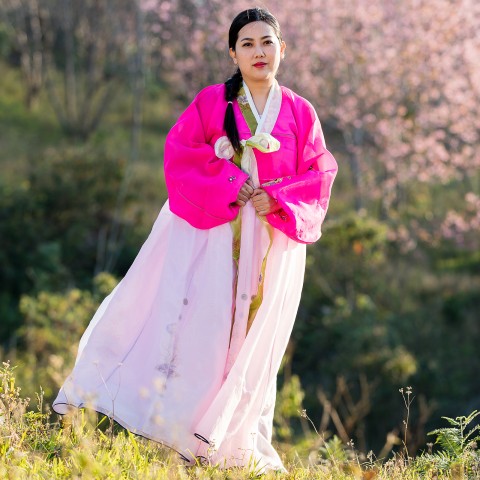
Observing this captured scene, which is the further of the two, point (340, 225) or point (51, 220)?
point (51, 220)

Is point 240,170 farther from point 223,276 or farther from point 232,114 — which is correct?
point 223,276

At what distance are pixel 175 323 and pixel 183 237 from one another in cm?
34

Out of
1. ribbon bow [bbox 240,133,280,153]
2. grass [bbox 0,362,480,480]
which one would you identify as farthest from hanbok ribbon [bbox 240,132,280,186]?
grass [bbox 0,362,480,480]

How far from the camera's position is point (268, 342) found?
3555mm

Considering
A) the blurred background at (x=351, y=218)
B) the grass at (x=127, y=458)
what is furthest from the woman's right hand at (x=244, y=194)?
the blurred background at (x=351, y=218)

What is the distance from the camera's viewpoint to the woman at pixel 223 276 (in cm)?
345

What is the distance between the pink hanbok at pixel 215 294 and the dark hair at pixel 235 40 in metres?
0.03

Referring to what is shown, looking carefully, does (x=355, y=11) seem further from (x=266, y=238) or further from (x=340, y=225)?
(x=266, y=238)

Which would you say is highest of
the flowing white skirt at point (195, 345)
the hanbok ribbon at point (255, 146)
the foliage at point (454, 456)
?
the hanbok ribbon at point (255, 146)

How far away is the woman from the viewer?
345 cm

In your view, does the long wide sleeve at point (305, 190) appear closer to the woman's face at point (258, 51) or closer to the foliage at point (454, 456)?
the woman's face at point (258, 51)

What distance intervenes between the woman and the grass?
0.40ft

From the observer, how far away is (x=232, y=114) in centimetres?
362

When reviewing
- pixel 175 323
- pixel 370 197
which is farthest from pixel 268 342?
pixel 370 197
